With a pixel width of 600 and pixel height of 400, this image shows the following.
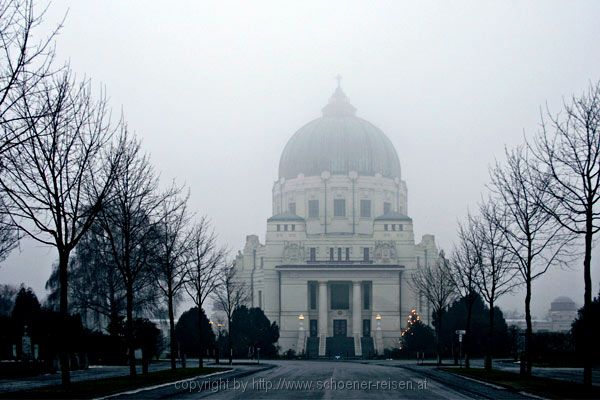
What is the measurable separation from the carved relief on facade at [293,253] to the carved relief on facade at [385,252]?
404 inches

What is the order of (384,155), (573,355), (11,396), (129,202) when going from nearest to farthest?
(11,396), (129,202), (573,355), (384,155)

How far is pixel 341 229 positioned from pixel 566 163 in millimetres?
106331

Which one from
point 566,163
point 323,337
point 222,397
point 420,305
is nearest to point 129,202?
point 222,397

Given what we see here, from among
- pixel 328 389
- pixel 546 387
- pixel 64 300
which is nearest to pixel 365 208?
pixel 546 387

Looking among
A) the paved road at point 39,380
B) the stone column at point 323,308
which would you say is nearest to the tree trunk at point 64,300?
the paved road at point 39,380

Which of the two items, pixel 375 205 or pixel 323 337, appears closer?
pixel 323 337

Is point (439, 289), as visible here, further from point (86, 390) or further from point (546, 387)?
point (86, 390)

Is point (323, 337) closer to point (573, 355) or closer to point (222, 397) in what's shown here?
point (573, 355)

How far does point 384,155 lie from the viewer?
141750 mm

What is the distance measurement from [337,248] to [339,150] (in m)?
16.6

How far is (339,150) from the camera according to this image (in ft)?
460

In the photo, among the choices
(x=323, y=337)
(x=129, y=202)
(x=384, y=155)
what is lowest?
(x=323, y=337)

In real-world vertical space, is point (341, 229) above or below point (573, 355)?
above

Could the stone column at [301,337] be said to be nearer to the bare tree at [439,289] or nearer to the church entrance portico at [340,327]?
the church entrance portico at [340,327]
